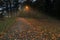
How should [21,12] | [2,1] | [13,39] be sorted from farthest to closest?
[21,12]
[2,1]
[13,39]

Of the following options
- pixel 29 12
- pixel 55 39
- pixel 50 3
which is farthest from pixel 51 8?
pixel 55 39

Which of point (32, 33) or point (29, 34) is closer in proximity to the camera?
point (29, 34)

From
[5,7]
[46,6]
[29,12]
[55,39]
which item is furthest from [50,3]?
[55,39]

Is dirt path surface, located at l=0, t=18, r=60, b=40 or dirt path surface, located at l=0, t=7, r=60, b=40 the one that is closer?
dirt path surface, located at l=0, t=18, r=60, b=40

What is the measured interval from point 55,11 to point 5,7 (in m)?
10.6

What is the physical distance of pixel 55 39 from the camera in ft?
31.9

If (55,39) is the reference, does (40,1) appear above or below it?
above

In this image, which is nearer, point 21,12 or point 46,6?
point 46,6

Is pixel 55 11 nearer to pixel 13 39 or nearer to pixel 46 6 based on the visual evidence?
pixel 46 6

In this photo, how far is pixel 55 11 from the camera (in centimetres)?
2911

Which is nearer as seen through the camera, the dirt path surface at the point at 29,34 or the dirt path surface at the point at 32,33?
the dirt path surface at the point at 29,34

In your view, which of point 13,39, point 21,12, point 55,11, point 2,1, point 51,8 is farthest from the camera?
point 21,12

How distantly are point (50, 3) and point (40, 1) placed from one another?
2016mm

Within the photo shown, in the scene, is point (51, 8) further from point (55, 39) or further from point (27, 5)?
point (55, 39)
